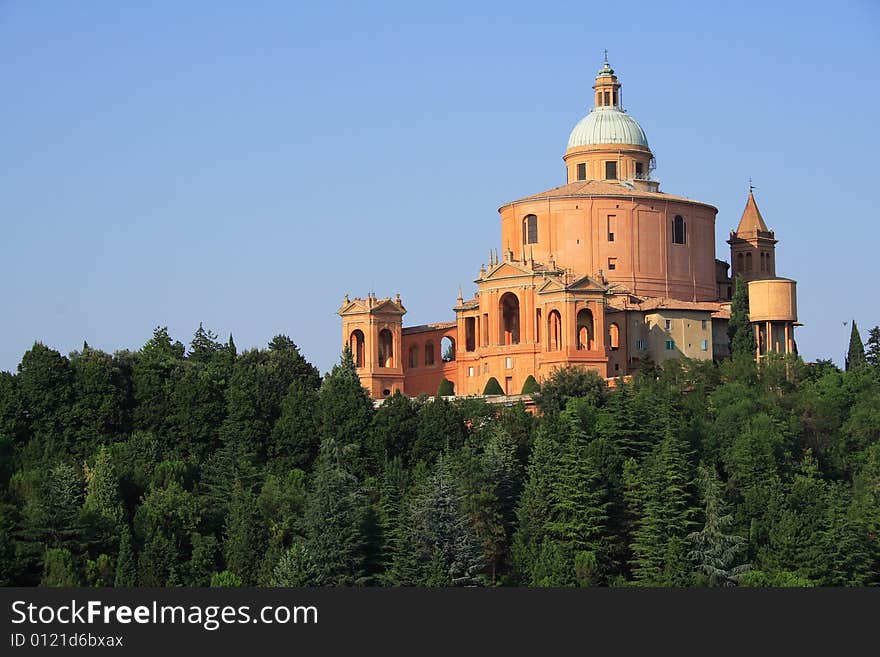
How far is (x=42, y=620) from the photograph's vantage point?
55.6 metres

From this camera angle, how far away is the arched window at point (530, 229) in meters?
94.9

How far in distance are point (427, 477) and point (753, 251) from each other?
24296 millimetres

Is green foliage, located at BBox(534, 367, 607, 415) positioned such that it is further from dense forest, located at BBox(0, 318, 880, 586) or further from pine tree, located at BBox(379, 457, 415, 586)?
pine tree, located at BBox(379, 457, 415, 586)

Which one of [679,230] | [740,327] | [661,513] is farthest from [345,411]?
[679,230]

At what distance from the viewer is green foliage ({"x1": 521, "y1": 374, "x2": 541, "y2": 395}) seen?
8619 centimetres

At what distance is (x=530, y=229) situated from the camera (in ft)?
312

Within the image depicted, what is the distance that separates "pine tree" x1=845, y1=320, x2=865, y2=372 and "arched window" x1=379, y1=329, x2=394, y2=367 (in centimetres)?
1578

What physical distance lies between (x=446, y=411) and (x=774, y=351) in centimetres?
1236

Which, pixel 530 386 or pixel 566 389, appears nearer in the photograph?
pixel 566 389

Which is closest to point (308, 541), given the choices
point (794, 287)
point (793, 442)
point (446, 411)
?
point (446, 411)

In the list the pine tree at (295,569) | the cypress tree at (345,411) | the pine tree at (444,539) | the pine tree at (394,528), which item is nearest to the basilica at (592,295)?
the cypress tree at (345,411)

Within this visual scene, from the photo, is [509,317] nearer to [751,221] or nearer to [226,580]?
[751,221]

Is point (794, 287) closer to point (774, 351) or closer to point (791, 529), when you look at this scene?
point (774, 351)

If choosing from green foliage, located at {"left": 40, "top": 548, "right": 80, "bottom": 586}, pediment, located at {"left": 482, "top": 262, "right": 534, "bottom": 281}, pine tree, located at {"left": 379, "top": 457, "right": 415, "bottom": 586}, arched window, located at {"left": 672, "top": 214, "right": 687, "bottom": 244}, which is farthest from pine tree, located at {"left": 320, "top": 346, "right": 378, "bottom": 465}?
arched window, located at {"left": 672, "top": 214, "right": 687, "bottom": 244}
